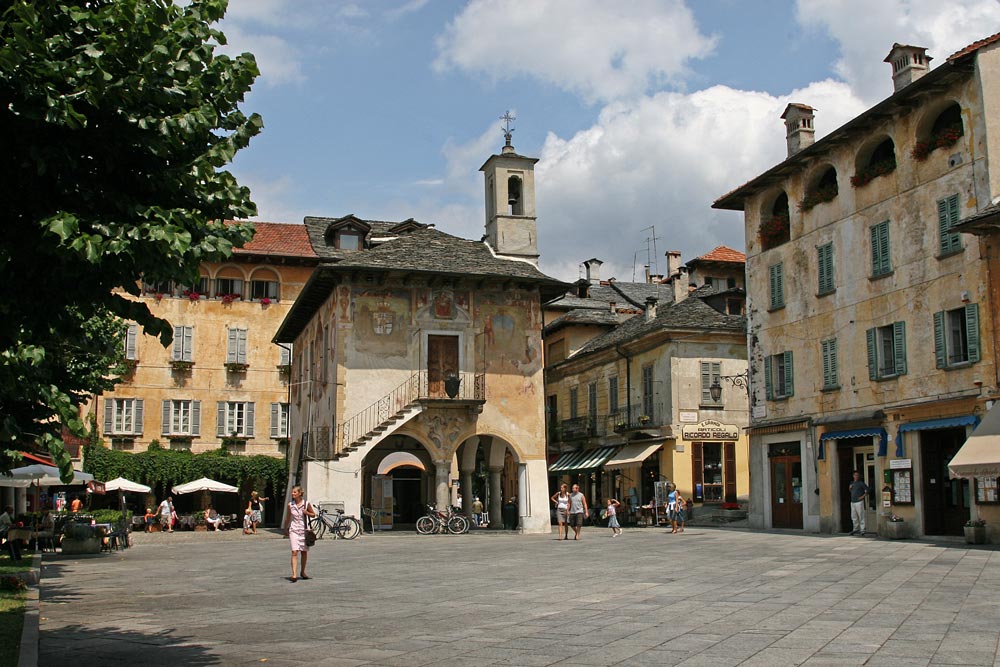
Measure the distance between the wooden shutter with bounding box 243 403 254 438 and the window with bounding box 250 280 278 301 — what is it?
531 centimetres

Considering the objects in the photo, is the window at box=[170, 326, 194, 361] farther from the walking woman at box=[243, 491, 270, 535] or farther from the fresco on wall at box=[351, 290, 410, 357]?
the fresco on wall at box=[351, 290, 410, 357]

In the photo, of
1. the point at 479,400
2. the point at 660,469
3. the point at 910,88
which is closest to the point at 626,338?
the point at 660,469

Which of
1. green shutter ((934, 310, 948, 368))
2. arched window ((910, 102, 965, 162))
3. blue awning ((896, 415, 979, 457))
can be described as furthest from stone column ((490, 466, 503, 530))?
arched window ((910, 102, 965, 162))

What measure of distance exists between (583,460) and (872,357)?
21.5 m

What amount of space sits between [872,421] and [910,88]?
8632 mm

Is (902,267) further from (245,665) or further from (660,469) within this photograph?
(245,665)

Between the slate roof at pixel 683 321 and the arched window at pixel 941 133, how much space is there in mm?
15909

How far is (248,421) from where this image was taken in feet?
165

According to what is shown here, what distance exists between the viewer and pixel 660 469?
42.2 metres

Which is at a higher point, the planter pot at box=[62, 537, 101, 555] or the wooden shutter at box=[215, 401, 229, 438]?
the wooden shutter at box=[215, 401, 229, 438]

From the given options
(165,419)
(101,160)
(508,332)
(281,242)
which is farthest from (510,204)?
(101,160)

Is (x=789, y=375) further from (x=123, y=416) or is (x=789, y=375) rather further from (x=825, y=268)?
(x=123, y=416)

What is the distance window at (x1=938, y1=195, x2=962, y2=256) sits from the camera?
24.8m

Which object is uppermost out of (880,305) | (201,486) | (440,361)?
→ (880,305)
